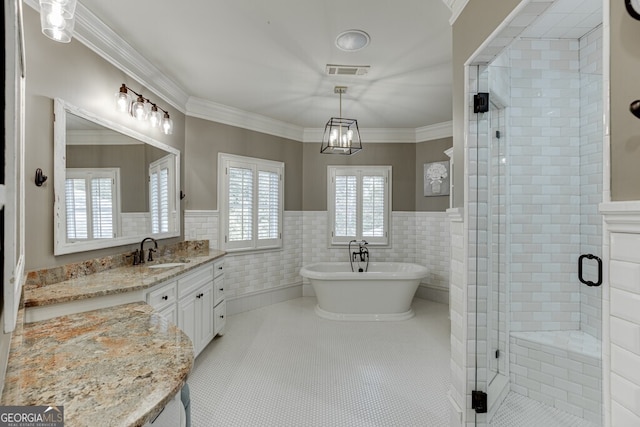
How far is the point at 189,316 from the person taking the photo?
104 inches

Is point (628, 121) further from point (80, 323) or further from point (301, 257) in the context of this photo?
point (301, 257)

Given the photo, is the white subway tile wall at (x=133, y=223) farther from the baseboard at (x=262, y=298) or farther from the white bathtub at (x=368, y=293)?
the white bathtub at (x=368, y=293)

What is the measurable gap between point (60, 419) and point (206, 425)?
160cm

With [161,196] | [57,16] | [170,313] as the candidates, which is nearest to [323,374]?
[170,313]

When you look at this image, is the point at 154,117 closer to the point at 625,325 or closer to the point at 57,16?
the point at 57,16

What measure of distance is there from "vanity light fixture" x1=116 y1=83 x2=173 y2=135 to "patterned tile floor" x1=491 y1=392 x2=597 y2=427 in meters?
3.70

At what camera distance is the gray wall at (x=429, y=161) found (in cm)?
482

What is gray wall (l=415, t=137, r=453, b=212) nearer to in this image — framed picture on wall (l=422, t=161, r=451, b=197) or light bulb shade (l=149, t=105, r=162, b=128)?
framed picture on wall (l=422, t=161, r=451, b=197)

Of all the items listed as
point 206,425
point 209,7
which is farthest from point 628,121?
point 206,425

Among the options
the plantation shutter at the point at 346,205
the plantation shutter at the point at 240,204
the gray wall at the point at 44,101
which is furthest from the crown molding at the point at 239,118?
the gray wall at the point at 44,101

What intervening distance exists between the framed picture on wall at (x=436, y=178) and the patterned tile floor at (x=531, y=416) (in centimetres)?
310

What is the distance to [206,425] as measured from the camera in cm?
199

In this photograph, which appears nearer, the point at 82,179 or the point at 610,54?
the point at 610,54

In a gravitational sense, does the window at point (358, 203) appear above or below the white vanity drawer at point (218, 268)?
above
